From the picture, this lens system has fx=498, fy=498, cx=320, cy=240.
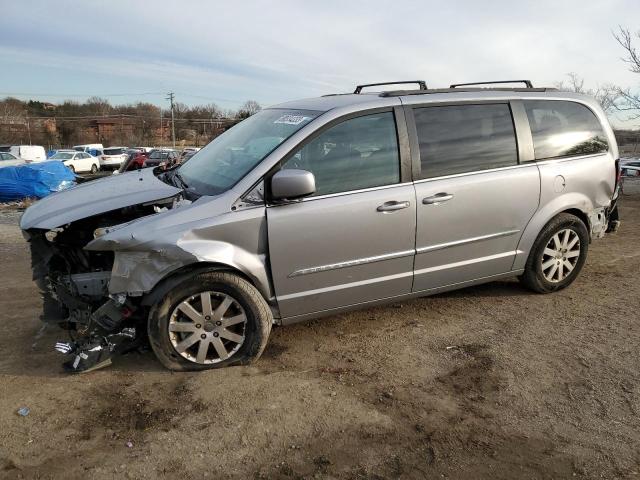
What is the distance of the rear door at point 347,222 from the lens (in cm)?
343

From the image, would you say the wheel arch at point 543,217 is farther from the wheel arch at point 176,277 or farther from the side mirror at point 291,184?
the wheel arch at point 176,277

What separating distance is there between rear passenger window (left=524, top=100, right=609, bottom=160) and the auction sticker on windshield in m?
2.05

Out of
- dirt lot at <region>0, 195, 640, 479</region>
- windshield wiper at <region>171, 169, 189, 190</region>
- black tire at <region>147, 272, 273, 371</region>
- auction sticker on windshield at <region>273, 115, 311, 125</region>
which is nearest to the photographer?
Answer: dirt lot at <region>0, 195, 640, 479</region>

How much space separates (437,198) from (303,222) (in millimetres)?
1110

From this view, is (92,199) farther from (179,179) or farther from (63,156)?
(63,156)

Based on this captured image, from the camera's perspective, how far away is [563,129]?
14.9 ft

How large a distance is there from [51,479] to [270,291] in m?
1.64

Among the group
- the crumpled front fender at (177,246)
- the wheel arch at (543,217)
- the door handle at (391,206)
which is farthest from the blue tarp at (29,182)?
the wheel arch at (543,217)

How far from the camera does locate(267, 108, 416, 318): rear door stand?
11.3ft

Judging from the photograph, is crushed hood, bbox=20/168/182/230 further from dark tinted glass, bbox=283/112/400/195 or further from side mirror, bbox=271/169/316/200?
dark tinted glass, bbox=283/112/400/195

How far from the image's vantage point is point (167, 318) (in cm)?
329

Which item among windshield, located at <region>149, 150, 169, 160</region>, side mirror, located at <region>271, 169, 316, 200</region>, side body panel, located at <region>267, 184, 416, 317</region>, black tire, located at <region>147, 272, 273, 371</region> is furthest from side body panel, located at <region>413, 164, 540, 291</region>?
windshield, located at <region>149, 150, 169, 160</region>

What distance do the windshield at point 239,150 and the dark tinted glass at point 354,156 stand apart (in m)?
0.21

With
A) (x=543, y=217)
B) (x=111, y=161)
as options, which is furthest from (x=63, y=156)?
(x=543, y=217)
